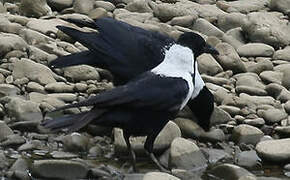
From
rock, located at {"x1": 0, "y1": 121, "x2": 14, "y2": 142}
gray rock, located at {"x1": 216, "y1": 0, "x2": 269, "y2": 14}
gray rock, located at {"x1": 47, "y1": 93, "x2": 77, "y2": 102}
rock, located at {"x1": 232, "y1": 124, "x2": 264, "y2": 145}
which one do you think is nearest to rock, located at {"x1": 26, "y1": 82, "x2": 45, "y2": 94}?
gray rock, located at {"x1": 47, "y1": 93, "x2": 77, "y2": 102}

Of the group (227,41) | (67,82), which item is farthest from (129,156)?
(227,41)

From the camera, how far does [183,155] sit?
5.84 meters

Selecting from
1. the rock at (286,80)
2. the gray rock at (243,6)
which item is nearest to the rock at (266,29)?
the gray rock at (243,6)

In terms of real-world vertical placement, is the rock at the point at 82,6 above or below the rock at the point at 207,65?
below

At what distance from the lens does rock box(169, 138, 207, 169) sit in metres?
5.84

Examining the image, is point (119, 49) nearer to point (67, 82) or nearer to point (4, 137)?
point (67, 82)

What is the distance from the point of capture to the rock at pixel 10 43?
303 inches

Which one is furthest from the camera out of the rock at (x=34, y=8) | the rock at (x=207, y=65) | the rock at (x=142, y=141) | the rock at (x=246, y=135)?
the rock at (x=34, y=8)

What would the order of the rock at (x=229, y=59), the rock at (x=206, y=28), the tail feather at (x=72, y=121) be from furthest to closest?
the rock at (x=206, y=28)
the rock at (x=229, y=59)
the tail feather at (x=72, y=121)

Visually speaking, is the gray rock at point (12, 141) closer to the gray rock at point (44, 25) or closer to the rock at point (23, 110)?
the rock at point (23, 110)

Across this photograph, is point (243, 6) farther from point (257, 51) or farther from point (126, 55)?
point (126, 55)

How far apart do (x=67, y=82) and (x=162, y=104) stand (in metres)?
1.96

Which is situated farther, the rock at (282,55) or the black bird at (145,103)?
the rock at (282,55)

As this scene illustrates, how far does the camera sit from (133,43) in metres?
6.86
